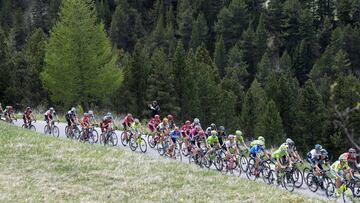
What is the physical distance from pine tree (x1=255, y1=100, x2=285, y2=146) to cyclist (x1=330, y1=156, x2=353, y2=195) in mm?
37141

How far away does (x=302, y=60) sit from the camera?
9656 cm

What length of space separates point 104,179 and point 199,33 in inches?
3679

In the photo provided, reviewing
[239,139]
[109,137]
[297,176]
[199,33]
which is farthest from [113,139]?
[199,33]

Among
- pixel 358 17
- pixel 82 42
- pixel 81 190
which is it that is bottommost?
pixel 81 190

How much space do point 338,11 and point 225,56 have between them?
93.1 ft

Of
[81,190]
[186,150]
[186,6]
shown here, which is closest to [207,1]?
[186,6]

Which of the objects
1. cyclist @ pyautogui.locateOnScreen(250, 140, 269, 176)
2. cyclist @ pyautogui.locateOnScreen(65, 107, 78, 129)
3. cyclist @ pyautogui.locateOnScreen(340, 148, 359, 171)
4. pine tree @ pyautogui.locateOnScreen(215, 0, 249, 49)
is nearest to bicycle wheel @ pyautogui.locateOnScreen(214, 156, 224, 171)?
cyclist @ pyautogui.locateOnScreen(250, 140, 269, 176)

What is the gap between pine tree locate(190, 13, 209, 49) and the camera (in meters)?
107

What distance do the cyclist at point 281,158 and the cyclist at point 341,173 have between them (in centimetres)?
243

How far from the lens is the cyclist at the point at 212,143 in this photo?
2194 cm

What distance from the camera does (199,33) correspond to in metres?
Answer: 109

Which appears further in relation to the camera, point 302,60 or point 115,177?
point 302,60

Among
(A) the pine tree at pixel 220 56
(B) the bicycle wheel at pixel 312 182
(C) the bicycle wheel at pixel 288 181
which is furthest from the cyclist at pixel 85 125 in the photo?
(A) the pine tree at pixel 220 56

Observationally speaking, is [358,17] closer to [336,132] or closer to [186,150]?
[336,132]
